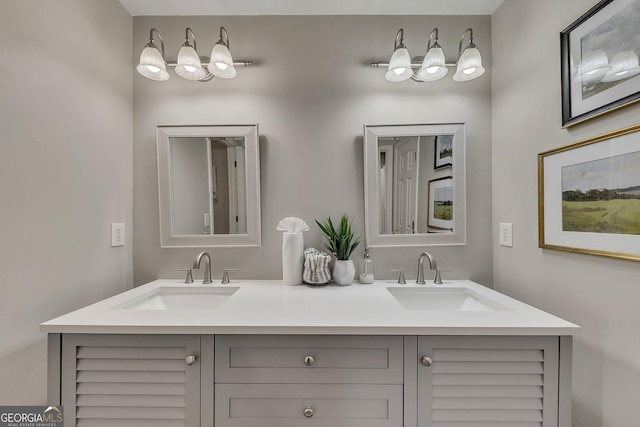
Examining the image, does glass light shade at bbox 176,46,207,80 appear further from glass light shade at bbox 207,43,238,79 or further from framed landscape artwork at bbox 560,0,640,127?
framed landscape artwork at bbox 560,0,640,127

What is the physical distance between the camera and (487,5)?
4.95 ft

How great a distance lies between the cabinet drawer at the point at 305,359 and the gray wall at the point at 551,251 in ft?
2.21

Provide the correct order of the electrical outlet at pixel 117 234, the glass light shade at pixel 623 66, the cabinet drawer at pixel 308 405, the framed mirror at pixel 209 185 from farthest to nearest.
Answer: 1. the framed mirror at pixel 209 185
2. the electrical outlet at pixel 117 234
3. the cabinet drawer at pixel 308 405
4. the glass light shade at pixel 623 66

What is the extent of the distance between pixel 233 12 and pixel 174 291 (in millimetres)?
1468

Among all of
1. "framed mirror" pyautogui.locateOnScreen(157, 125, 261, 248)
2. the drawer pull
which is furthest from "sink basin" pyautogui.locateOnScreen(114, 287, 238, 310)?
the drawer pull

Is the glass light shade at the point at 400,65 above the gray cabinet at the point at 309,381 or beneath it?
above

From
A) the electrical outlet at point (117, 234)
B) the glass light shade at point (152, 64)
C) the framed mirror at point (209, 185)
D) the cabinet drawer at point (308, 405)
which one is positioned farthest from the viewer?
the framed mirror at point (209, 185)

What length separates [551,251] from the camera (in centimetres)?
118

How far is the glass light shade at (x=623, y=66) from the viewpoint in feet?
2.80

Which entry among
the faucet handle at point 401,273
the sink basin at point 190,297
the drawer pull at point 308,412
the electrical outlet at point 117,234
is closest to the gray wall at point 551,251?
the faucet handle at point 401,273

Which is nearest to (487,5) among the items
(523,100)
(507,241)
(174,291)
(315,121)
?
(523,100)

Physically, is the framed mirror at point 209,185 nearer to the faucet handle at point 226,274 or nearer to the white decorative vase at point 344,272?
the faucet handle at point 226,274

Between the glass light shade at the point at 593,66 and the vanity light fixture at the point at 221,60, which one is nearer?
the glass light shade at the point at 593,66

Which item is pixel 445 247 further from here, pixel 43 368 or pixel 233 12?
pixel 43 368
